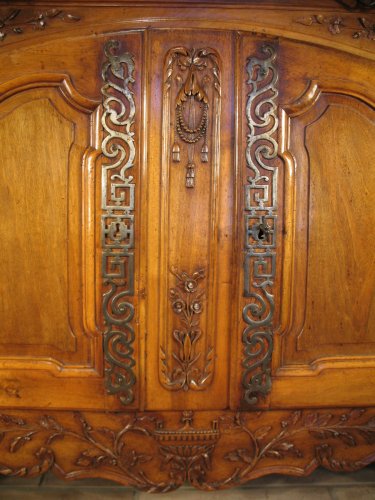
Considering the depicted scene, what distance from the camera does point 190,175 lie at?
992mm

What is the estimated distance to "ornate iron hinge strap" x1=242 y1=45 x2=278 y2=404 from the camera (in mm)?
983

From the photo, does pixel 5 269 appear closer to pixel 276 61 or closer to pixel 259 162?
pixel 259 162

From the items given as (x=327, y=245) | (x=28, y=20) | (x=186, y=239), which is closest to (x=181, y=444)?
(x=186, y=239)

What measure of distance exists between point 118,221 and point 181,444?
2.09ft

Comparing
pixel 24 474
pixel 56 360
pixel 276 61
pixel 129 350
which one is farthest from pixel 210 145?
pixel 24 474

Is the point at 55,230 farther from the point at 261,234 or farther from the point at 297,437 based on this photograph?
the point at 297,437

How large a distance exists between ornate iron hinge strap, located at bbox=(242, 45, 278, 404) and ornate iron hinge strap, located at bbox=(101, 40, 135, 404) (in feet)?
1.00

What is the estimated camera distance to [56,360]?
3.44 feet

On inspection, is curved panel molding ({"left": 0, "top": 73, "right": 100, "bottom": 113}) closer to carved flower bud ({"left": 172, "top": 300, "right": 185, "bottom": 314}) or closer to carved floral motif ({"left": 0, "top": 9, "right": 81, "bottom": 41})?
carved floral motif ({"left": 0, "top": 9, "right": 81, "bottom": 41})

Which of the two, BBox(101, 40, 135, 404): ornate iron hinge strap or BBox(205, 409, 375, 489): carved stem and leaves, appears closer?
BBox(101, 40, 135, 404): ornate iron hinge strap

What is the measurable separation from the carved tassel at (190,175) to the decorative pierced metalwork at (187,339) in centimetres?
23

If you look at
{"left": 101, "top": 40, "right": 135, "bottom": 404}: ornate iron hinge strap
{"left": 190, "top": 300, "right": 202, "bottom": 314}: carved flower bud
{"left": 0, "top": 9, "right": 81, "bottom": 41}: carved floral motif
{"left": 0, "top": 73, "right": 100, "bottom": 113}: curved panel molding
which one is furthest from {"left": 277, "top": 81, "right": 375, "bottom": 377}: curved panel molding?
{"left": 0, "top": 9, "right": 81, "bottom": 41}: carved floral motif

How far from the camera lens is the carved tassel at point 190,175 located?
992mm

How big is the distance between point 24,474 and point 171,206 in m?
0.84
